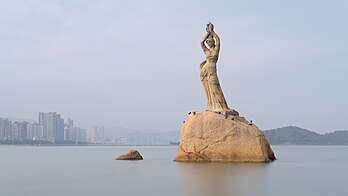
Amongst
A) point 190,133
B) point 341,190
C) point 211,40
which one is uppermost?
point 211,40

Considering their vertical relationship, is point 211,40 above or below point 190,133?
above

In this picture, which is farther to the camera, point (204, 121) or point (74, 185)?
point (204, 121)

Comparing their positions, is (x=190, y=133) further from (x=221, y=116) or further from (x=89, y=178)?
(x=89, y=178)

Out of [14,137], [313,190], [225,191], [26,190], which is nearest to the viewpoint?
[225,191]

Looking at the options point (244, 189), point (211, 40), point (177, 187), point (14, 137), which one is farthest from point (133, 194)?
point (14, 137)

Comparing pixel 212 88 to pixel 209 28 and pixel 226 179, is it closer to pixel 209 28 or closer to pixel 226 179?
pixel 209 28

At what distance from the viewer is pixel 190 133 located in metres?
26.3

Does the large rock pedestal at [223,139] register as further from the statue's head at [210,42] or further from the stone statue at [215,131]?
the statue's head at [210,42]

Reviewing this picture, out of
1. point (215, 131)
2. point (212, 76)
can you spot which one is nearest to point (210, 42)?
point (212, 76)

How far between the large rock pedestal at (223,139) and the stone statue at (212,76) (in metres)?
0.77

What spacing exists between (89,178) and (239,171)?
6.06 meters

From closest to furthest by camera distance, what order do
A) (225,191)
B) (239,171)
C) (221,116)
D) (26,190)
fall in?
(225,191), (26,190), (239,171), (221,116)

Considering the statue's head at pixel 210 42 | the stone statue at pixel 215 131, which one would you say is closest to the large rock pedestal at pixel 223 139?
the stone statue at pixel 215 131

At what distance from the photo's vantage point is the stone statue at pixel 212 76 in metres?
26.8
